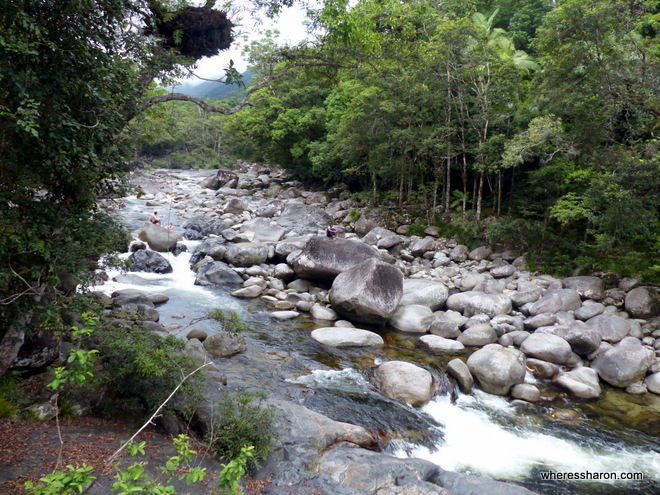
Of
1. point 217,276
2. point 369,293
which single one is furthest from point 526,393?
point 217,276

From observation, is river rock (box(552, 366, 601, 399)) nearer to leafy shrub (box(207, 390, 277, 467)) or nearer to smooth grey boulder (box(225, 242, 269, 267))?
leafy shrub (box(207, 390, 277, 467))

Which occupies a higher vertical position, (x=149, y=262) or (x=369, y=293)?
(x=369, y=293)

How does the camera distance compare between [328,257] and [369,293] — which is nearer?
[369,293]

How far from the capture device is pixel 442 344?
12.0m

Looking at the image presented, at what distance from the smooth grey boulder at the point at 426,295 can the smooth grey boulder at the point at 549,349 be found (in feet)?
11.3

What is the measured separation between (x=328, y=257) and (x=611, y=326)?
Result: 9044 mm

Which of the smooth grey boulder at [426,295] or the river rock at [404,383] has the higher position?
the smooth grey boulder at [426,295]

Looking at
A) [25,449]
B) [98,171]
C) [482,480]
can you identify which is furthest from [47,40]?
[482,480]

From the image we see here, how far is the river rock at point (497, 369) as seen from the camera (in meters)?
9.74

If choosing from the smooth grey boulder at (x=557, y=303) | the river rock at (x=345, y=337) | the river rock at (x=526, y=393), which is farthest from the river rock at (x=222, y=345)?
the smooth grey boulder at (x=557, y=303)

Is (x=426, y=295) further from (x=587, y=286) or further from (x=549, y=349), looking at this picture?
(x=587, y=286)

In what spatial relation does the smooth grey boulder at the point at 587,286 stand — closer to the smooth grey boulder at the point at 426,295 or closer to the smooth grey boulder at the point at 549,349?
the smooth grey boulder at the point at 549,349

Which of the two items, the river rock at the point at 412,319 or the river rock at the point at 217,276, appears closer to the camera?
the river rock at the point at 412,319

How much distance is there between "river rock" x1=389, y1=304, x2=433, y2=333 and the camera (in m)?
13.0
